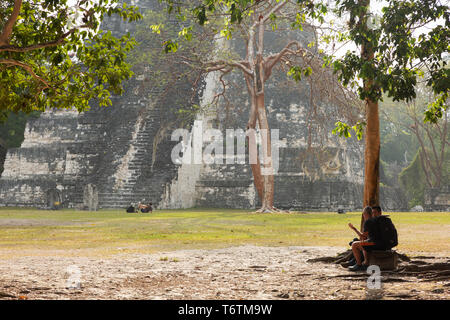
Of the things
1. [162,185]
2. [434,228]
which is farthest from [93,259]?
[162,185]

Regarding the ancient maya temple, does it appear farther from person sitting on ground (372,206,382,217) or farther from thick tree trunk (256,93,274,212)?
person sitting on ground (372,206,382,217)

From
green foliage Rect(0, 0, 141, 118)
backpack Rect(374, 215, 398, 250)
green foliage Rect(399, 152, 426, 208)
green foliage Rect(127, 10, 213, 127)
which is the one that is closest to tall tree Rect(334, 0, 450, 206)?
backpack Rect(374, 215, 398, 250)

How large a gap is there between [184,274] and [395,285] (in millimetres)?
2327

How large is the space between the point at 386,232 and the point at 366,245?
294mm

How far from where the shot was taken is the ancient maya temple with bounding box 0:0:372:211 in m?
20.9

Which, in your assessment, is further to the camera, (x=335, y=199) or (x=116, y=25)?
(x=116, y=25)

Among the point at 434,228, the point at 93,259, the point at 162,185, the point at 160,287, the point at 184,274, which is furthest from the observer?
the point at 162,185

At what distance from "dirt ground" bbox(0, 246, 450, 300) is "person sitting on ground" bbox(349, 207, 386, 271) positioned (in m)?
0.16

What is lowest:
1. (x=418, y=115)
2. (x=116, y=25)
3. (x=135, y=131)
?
(x=135, y=131)

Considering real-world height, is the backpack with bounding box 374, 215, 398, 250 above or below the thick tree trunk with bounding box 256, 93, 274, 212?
below

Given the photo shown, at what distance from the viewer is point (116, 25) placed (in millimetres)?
28109

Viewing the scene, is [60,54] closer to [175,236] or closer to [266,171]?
[175,236]
